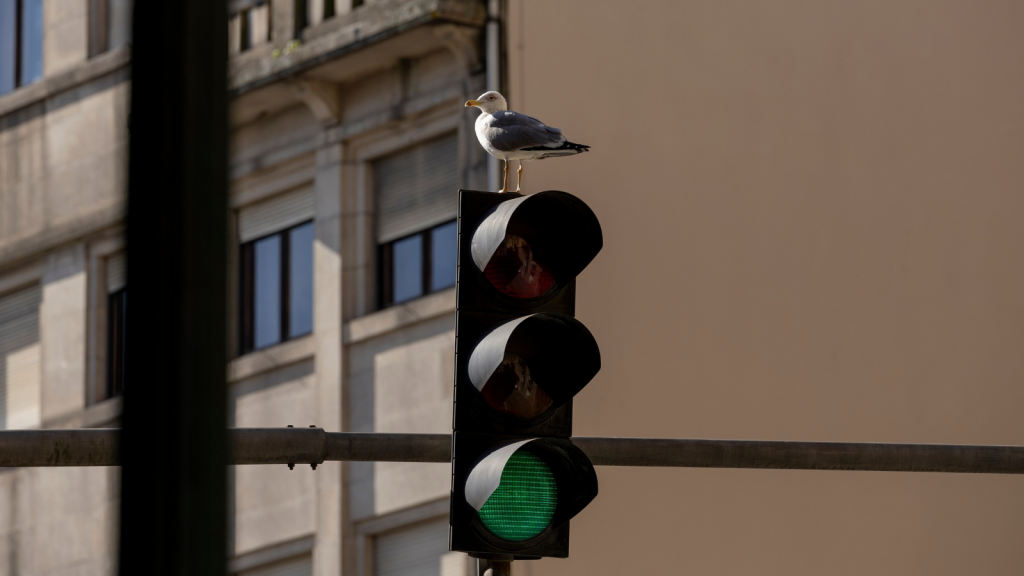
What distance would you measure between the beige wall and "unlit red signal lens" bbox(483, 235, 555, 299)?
11666mm

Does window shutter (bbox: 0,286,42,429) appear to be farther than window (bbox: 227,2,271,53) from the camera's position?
Yes

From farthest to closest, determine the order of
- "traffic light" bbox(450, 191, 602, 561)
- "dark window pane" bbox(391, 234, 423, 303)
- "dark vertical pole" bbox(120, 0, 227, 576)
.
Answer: "dark window pane" bbox(391, 234, 423, 303), "traffic light" bbox(450, 191, 602, 561), "dark vertical pole" bbox(120, 0, 227, 576)

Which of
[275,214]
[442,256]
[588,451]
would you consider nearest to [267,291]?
[275,214]

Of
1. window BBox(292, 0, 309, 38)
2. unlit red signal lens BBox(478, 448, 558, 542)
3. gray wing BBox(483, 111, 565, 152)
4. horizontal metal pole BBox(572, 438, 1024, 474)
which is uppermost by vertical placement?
window BBox(292, 0, 309, 38)

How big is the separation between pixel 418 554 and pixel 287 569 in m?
1.92

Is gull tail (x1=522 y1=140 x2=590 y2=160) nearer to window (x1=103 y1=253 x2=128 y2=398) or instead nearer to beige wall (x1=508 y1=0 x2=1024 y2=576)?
beige wall (x1=508 y1=0 x2=1024 y2=576)

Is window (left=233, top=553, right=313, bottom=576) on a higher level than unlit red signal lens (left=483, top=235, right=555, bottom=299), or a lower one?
lower

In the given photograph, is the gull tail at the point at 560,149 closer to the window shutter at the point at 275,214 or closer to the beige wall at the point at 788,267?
the beige wall at the point at 788,267

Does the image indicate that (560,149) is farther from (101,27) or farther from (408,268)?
(101,27)

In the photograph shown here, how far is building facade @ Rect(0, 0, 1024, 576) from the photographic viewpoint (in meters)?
17.7

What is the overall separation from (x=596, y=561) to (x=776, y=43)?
5.69 m

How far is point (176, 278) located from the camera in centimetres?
312

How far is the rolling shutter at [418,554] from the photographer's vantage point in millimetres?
18453

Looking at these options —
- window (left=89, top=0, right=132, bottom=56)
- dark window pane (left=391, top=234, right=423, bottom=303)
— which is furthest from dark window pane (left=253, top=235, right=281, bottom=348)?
window (left=89, top=0, right=132, bottom=56)
